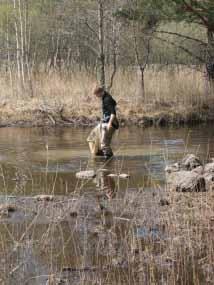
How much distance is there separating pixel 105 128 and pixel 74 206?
587 centimetres

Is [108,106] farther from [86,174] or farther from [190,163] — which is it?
[190,163]

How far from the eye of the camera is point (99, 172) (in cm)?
1277

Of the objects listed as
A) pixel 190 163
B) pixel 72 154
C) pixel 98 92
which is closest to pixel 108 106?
pixel 98 92

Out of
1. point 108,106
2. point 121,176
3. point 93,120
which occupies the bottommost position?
point 93,120

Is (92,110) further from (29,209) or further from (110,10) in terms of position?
(29,209)

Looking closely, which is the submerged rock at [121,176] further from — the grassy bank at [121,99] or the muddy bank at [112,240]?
the grassy bank at [121,99]

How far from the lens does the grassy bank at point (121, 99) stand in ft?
76.6

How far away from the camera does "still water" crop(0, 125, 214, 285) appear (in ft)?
22.1

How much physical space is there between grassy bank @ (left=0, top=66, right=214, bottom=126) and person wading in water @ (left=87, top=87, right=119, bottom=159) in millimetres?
7959

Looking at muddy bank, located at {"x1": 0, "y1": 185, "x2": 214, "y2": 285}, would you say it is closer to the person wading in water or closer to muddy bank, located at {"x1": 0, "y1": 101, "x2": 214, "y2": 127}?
the person wading in water

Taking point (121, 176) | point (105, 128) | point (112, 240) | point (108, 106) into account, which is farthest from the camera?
point (105, 128)

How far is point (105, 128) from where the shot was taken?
1480 cm

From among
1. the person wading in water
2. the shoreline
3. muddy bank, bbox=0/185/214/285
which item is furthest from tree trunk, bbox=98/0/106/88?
muddy bank, bbox=0/185/214/285

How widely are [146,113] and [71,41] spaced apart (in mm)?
8990
